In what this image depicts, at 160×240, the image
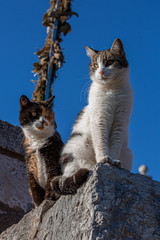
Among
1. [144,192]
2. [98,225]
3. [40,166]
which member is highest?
[40,166]

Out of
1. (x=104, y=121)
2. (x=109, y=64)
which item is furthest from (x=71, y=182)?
(x=109, y=64)

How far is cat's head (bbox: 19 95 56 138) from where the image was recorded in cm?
340

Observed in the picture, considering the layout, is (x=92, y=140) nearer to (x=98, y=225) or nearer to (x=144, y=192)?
(x=144, y=192)

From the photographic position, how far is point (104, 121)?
2965 millimetres

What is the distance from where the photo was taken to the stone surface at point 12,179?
13.8ft

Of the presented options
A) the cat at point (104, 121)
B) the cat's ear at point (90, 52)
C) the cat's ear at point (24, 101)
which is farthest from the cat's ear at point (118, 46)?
the cat's ear at point (24, 101)

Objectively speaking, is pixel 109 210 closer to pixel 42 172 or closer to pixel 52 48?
pixel 42 172

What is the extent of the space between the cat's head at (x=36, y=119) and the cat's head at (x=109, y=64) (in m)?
0.62

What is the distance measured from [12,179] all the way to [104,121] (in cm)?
193

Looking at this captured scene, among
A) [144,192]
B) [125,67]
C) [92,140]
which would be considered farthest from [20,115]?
[144,192]

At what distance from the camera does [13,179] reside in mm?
4391

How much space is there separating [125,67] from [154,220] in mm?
1637

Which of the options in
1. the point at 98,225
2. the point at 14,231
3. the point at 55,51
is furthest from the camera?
the point at 55,51

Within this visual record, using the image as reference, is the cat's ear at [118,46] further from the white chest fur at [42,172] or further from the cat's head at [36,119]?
the white chest fur at [42,172]
